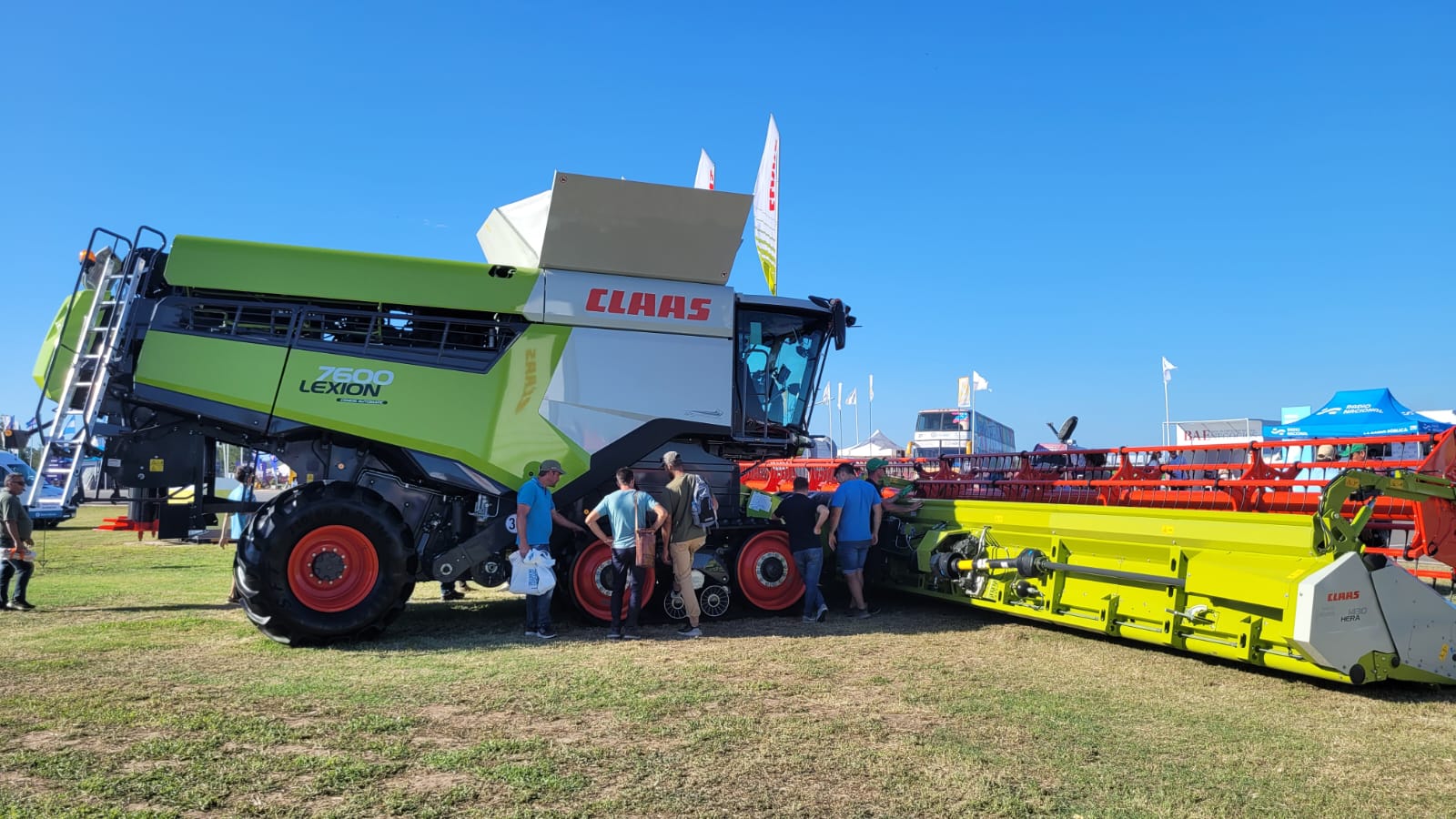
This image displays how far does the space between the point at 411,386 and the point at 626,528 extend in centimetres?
219

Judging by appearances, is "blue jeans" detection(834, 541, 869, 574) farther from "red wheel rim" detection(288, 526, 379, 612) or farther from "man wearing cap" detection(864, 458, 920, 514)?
"red wheel rim" detection(288, 526, 379, 612)

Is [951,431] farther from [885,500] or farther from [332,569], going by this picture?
[332,569]

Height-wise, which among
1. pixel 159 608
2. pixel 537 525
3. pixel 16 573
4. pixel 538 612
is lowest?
pixel 159 608

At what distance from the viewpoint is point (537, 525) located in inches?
308

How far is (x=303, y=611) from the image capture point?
721 cm

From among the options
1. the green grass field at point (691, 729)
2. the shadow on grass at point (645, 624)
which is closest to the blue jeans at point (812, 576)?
the shadow on grass at point (645, 624)

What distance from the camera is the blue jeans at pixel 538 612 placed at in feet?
25.4

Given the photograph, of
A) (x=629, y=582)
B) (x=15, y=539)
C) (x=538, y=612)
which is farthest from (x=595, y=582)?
(x=15, y=539)

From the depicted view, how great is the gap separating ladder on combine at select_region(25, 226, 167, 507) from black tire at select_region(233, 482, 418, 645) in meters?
1.72

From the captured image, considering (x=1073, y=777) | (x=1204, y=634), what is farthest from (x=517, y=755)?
(x=1204, y=634)

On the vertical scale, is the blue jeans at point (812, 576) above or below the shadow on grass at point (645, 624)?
above

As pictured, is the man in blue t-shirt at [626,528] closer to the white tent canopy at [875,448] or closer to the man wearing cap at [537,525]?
the man wearing cap at [537,525]

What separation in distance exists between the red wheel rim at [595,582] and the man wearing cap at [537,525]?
52cm

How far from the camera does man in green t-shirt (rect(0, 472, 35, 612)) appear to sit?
8664 millimetres
